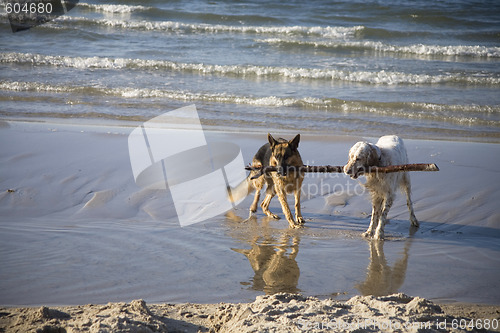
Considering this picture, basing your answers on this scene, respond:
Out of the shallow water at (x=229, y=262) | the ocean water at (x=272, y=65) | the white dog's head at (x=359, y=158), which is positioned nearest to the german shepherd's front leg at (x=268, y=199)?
the shallow water at (x=229, y=262)

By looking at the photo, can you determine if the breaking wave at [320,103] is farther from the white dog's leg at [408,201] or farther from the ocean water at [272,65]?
the white dog's leg at [408,201]

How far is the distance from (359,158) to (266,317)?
9.18 ft

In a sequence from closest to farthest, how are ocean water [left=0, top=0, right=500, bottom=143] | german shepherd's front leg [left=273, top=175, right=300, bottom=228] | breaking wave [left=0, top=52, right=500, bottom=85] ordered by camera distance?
german shepherd's front leg [left=273, top=175, right=300, bottom=228] → ocean water [left=0, top=0, right=500, bottom=143] → breaking wave [left=0, top=52, right=500, bottom=85]

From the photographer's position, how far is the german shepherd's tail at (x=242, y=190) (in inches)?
315

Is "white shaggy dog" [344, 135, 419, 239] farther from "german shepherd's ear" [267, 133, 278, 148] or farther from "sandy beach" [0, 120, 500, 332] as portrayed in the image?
"german shepherd's ear" [267, 133, 278, 148]

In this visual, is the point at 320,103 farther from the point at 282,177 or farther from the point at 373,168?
the point at 373,168

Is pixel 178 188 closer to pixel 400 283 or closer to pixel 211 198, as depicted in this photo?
pixel 211 198

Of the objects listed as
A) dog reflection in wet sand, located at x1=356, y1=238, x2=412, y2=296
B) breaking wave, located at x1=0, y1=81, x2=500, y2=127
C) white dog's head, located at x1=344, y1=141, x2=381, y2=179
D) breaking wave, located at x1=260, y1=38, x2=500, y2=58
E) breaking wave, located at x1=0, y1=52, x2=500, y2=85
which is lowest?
dog reflection in wet sand, located at x1=356, y1=238, x2=412, y2=296

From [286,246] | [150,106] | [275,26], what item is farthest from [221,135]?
[275,26]

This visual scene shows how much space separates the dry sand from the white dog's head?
200cm

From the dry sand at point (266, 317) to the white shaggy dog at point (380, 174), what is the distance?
2.05 meters

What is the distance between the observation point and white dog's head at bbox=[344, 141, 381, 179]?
612 centimetres

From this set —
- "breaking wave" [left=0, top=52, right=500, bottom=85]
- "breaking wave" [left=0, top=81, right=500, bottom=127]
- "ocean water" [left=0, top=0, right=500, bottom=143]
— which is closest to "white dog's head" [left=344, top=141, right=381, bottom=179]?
"ocean water" [left=0, top=0, right=500, bottom=143]

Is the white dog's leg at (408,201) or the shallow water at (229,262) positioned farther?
the white dog's leg at (408,201)
